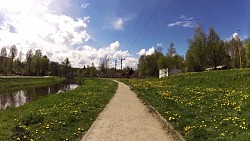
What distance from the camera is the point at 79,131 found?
9.86 m

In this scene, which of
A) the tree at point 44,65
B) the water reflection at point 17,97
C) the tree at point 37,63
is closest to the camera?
the water reflection at point 17,97

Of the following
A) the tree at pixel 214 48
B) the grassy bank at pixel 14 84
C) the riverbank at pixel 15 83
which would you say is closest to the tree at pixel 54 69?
the riverbank at pixel 15 83

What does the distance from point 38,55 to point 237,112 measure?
12332cm

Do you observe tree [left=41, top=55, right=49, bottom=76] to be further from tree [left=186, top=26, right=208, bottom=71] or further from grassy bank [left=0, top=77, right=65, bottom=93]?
tree [left=186, top=26, right=208, bottom=71]

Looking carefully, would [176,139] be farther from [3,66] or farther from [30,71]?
[30,71]

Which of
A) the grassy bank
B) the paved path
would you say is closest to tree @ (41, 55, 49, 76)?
the grassy bank

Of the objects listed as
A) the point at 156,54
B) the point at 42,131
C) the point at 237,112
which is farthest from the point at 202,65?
the point at 42,131

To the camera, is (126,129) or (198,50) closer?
(126,129)

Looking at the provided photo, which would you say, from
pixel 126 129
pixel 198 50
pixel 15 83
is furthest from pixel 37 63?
pixel 126 129

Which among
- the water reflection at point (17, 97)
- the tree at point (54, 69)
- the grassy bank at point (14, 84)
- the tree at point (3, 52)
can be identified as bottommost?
the water reflection at point (17, 97)

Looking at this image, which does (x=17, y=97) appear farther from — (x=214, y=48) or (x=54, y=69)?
(x=54, y=69)

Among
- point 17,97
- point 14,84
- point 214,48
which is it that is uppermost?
point 214,48

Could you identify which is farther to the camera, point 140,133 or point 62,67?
point 62,67

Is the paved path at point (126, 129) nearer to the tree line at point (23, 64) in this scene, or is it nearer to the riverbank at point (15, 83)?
the riverbank at point (15, 83)
